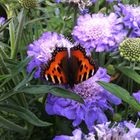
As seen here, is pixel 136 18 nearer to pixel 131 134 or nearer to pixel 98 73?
pixel 98 73

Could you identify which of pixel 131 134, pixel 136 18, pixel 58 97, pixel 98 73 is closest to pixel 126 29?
pixel 136 18

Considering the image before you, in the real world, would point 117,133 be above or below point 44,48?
below

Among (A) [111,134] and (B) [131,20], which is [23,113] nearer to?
(A) [111,134]

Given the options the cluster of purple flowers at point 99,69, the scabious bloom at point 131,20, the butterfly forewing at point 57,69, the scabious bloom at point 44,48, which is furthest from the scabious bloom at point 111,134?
the scabious bloom at point 131,20

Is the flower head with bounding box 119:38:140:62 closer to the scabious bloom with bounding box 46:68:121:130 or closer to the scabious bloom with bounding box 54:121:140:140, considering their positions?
the scabious bloom with bounding box 46:68:121:130

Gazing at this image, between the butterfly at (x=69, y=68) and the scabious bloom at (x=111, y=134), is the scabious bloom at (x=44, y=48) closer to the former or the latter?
the butterfly at (x=69, y=68)

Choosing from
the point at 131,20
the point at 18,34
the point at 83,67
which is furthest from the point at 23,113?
the point at 131,20

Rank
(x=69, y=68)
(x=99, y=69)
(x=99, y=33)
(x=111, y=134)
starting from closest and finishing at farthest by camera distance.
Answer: (x=111, y=134), (x=69, y=68), (x=99, y=69), (x=99, y=33)
